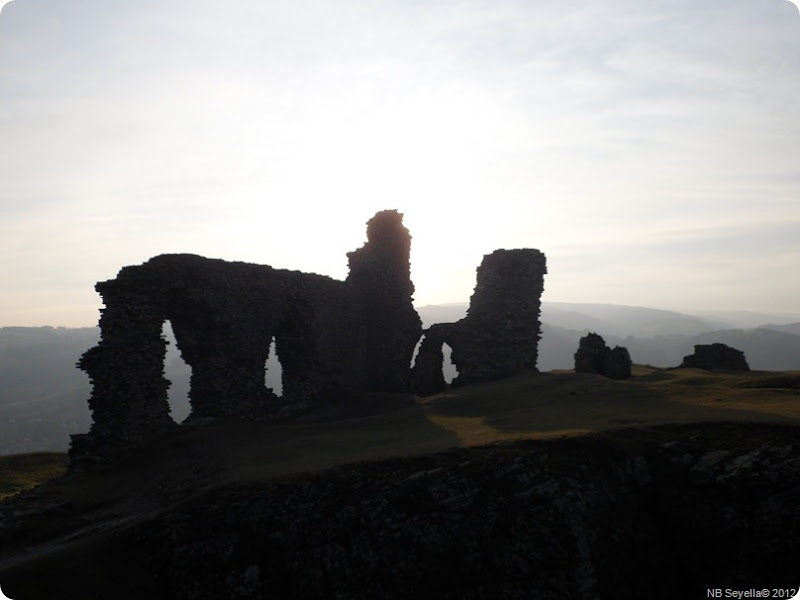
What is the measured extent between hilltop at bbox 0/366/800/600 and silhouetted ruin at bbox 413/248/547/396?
60.1ft

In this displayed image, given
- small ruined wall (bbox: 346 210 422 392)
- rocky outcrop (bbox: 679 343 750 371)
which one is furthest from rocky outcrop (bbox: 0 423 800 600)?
rocky outcrop (bbox: 679 343 750 371)

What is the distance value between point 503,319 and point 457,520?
24.9 meters

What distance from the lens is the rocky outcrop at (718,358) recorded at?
152 feet

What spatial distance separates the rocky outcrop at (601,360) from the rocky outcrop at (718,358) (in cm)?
592

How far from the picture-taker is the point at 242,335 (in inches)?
1348

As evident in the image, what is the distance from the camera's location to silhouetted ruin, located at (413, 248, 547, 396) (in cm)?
4272

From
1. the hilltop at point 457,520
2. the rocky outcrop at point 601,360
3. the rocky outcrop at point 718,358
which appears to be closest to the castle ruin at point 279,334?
the rocky outcrop at point 601,360

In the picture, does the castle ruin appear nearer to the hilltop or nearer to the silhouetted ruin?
the silhouetted ruin

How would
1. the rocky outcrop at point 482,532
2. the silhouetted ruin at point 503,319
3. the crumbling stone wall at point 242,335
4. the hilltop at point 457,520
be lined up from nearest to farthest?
the rocky outcrop at point 482,532 → the hilltop at point 457,520 → the crumbling stone wall at point 242,335 → the silhouetted ruin at point 503,319

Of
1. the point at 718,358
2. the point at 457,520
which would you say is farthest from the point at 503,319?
the point at 457,520

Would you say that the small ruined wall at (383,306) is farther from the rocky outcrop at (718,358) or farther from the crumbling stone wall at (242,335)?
the rocky outcrop at (718,358)

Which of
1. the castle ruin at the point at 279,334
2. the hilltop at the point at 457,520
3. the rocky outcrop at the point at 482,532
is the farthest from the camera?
the castle ruin at the point at 279,334

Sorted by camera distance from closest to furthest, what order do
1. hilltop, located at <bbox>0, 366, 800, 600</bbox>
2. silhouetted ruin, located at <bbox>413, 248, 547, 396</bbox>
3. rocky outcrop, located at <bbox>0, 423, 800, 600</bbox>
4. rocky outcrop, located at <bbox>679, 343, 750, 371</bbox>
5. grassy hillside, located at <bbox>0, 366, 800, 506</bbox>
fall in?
rocky outcrop, located at <bbox>0, 423, 800, 600</bbox>, hilltop, located at <bbox>0, 366, 800, 600</bbox>, grassy hillside, located at <bbox>0, 366, 800, 506</bbox>, silhouetted ruin, located at <bbox>413, 248, 547, 396</bbox>, rocky outcrop, located at <bbox>679, 343, 750, 371</bbox>

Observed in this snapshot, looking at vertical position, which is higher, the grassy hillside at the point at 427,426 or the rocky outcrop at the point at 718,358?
the rocky outcrop at the point at 718,358
